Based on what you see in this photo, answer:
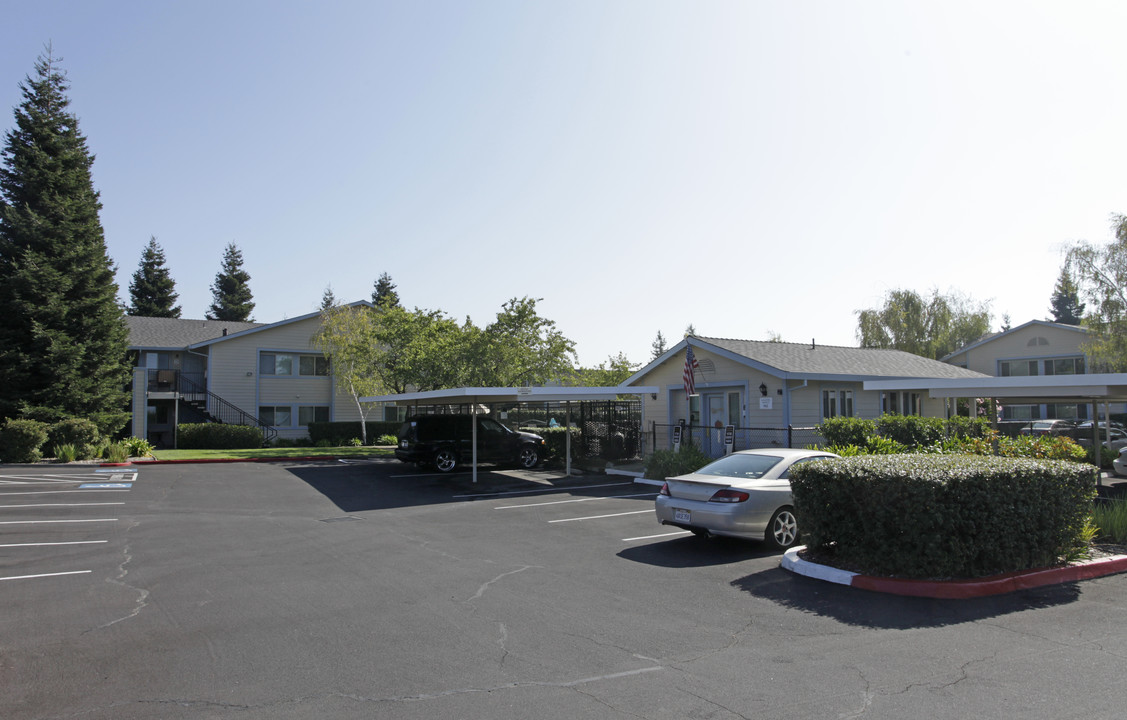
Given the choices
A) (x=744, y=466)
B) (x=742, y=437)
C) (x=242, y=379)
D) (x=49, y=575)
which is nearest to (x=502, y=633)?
(x=744, y=466)

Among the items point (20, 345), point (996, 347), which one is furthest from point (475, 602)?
point (996, 347)

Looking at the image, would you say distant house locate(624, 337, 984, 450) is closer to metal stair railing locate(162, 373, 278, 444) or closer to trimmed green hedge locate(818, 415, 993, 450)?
trimmed green hedge locate(818, 415, 993, 450)

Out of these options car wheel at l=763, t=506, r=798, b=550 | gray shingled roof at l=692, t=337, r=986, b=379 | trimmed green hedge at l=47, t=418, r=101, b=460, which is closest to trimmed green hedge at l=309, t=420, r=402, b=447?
trimmed green hedge at l=47, t=418, r=101, b=460

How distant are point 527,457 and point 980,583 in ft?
→ 51.7

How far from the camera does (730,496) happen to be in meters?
9.22

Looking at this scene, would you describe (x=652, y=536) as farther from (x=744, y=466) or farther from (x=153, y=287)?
(x=153, y=287)

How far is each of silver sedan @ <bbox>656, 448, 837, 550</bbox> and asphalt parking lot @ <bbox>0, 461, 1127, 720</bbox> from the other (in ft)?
1.27

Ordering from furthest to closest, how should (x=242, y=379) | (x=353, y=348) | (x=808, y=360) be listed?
(x=242, y=379) → (x=353, y=348) → (x=808, y=360)

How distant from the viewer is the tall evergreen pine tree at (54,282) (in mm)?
23234

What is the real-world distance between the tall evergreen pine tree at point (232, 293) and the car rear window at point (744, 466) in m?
71.2

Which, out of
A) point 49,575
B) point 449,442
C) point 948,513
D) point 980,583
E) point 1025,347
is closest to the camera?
point 980,583

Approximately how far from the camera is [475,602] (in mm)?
6930

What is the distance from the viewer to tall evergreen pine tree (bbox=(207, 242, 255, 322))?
2876 inches

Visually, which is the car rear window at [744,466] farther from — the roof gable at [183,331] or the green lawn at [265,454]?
the roof gable at [183,331]
